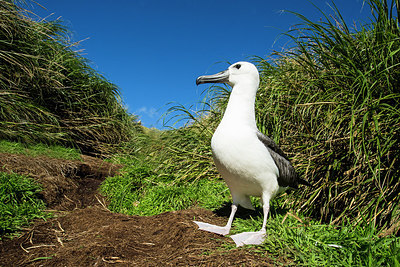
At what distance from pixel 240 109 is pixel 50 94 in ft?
21.2

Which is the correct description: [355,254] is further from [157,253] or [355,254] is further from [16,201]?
[16,201]

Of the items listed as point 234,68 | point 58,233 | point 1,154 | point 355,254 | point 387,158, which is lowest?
point 58,233

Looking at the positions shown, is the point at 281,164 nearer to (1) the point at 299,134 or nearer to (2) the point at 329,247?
(2) the point at 329,247

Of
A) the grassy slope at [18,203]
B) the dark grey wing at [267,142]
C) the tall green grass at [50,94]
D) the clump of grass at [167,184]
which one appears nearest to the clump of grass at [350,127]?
the dark grey wing at [267,142]

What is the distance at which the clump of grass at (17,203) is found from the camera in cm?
293

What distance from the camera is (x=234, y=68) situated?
279 centimetres

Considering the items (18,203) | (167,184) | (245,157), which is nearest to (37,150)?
(18,203)

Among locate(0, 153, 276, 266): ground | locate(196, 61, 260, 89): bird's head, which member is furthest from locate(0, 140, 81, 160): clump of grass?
locate(196, 61, 260, 89): bird's head

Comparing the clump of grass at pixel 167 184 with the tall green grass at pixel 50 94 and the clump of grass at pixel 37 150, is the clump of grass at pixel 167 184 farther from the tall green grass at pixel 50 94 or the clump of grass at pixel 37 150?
the tall green grass at pixel 50 94

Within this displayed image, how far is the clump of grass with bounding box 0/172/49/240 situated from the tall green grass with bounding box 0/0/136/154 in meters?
2.25

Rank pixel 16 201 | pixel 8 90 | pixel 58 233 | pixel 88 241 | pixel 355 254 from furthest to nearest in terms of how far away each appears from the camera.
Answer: pixel 8 90 → pixel 16 201 → pixel 58 233 → pixel 88 241 → pixel 355 254

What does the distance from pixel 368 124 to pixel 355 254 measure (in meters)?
1.58

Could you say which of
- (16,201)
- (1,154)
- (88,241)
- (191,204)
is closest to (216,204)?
(191,204)

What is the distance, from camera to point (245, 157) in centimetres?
234
